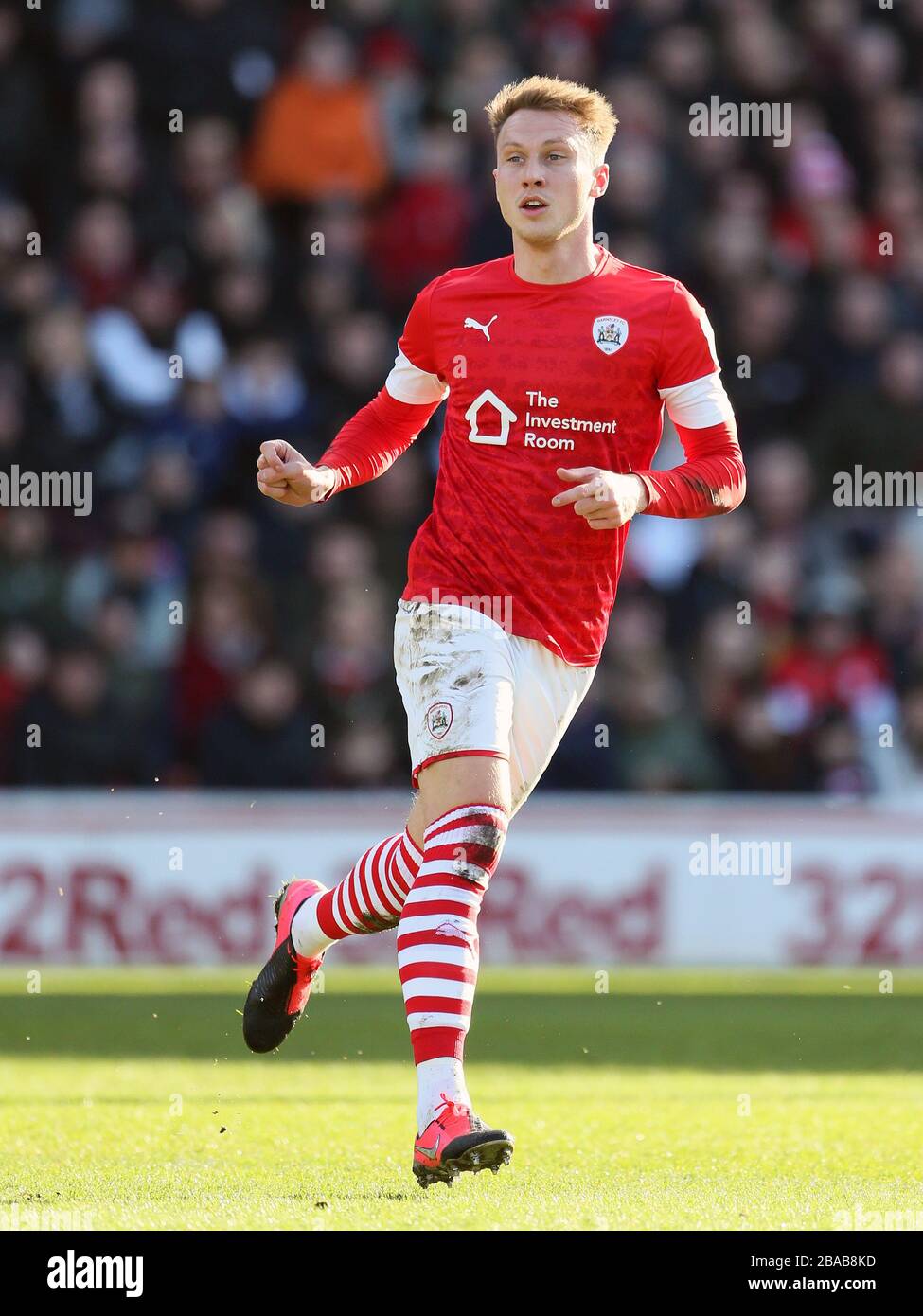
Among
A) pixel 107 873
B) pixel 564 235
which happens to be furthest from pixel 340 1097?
pixel 107 873

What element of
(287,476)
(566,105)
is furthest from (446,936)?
(566,105)

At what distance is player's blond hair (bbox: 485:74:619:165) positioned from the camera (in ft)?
18.6

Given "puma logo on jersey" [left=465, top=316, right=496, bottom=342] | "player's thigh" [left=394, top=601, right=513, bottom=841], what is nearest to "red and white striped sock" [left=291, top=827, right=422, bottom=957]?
"player's thigh" [left=394, top=601, right=513, bottom=841]

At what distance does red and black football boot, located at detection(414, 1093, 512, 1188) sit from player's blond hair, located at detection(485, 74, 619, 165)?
2.52 m

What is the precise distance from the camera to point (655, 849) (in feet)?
39.7

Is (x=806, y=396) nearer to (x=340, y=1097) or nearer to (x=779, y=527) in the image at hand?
(x=779, y=527)

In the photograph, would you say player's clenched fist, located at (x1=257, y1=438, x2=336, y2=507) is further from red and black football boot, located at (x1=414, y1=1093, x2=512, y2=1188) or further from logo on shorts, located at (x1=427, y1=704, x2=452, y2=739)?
red and black football boot, located at (x1=414, y1=1093, x2=512, y2=1188)

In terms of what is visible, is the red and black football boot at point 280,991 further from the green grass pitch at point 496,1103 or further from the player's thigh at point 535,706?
the player's thigh at point 535,706

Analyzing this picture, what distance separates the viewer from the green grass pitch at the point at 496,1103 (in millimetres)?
4895

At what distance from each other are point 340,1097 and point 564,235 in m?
2.93

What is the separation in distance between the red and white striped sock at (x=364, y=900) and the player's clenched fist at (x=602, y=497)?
1.20 meters

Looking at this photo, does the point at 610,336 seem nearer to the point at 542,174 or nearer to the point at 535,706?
the point at 542,174

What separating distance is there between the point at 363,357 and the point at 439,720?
806cm

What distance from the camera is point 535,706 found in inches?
223
